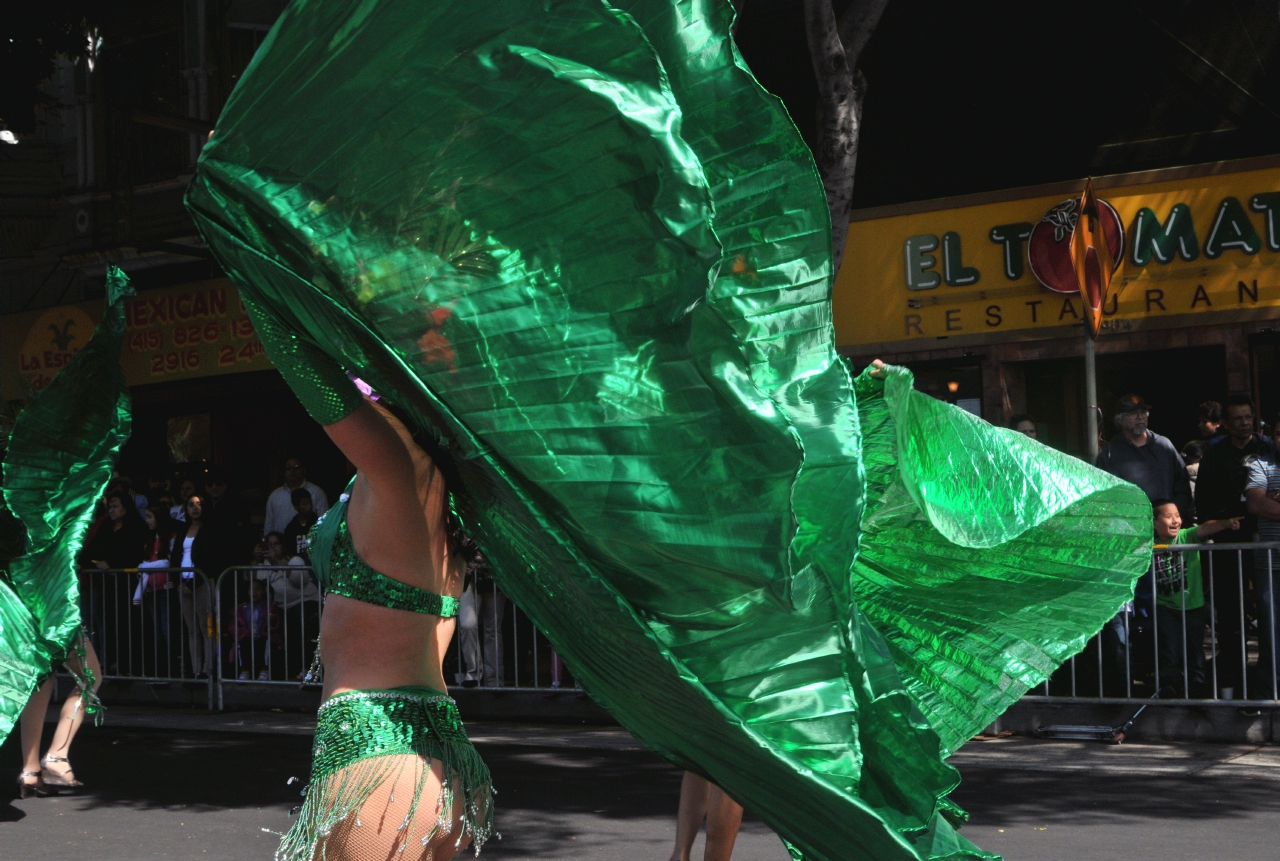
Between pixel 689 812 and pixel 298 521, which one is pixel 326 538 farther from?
pixel 298 521

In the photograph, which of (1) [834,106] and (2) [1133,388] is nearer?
(1) [834,106]

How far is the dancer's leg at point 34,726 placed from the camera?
24.9 feet

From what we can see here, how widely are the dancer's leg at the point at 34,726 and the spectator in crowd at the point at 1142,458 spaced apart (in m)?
6.31

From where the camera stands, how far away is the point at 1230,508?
894cm

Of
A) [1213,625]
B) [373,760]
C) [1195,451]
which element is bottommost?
[1213,625]

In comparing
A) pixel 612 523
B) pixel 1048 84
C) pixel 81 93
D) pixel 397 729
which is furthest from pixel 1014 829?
pixel 81 93

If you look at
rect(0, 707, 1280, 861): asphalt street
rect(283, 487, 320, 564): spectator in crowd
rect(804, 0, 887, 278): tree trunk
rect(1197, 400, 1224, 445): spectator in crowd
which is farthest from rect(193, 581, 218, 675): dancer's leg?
rect(1197, 400, 1224, 445): spectator in crowd

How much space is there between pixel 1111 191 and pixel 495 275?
12.1 meters

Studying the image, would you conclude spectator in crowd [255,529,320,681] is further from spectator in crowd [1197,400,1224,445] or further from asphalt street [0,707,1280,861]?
spectator in crowd [1197,400,1224,445]

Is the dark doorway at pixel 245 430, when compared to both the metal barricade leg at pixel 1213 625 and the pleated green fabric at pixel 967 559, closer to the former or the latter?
the metal barricade leg at pixel 1213 625

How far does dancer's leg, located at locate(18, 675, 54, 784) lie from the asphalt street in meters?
0.24

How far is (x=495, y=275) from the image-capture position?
2.03 m

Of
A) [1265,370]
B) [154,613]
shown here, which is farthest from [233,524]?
[1265,370]

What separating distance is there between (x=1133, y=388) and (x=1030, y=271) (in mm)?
1410
